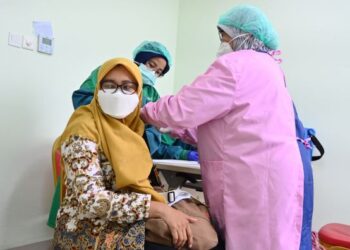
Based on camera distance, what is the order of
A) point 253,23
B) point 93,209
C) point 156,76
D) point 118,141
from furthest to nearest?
point 156,76, point 253,23, point 118,141, point 93,209

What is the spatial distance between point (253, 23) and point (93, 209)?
0.88 m

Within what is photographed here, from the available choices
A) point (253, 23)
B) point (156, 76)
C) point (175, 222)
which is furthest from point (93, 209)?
point (156, 76)

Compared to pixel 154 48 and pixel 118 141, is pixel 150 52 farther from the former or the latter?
pixel 118 141

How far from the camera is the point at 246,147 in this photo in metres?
1.13

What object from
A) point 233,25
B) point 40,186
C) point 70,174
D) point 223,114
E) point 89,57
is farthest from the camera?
point 89,57

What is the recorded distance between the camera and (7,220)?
2.01 m

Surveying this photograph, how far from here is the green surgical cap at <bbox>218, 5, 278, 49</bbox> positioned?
1.29 meters

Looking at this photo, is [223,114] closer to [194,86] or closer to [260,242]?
[194,86]

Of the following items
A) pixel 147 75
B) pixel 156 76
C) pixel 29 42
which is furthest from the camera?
pixel 29 42

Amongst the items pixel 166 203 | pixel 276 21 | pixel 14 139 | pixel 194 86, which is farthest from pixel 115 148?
pixel 276 21

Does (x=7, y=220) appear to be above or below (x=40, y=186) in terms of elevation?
below

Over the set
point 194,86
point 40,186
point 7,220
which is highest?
point 194,86

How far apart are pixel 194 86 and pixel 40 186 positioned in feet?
4.82

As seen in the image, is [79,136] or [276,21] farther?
[276,21]
